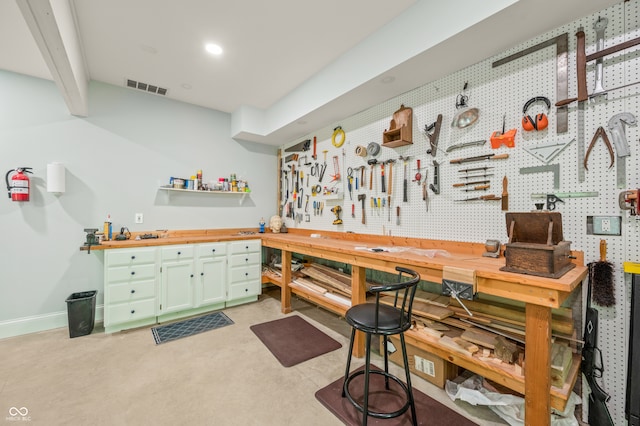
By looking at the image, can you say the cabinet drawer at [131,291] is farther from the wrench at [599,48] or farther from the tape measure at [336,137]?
the wrench at [599,48]

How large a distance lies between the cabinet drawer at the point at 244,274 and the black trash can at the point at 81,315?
1.51 m

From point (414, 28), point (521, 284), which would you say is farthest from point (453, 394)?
point (414, 28)

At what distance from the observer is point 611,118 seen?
63.1 inches

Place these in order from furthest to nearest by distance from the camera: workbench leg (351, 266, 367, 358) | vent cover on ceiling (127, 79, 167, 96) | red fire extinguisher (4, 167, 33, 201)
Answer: vent cover on ceiling (127, 79, 167, 96) → red fire extinguisher (4, 167, 33, 201) → workbench leg (351, 266, 367, 358)

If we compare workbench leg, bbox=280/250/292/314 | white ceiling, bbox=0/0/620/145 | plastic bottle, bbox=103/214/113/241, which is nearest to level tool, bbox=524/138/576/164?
white ceiling, bbox=0/0/620/145

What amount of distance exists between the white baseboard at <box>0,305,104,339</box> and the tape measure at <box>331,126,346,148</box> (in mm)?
3940

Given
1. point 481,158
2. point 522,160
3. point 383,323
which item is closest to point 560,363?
point 383,323

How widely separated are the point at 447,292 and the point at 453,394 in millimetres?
859

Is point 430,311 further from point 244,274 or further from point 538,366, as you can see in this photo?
point 244,274

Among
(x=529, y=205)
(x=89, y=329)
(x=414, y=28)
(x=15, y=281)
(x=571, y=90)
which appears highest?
(x=414, y=28)

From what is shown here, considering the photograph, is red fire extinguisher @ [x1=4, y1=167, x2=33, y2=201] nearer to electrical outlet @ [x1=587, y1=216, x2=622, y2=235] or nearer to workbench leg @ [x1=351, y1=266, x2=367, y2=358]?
workbench leg @ [x1=351, y1=266, x2=367, y2=358]

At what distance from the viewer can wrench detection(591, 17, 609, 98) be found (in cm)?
162

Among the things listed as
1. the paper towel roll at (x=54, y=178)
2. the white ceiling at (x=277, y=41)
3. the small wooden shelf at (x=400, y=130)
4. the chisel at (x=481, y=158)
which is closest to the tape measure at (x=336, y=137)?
the white ceiling at (x=277, y=41)

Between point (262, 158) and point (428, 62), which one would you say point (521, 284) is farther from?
point (262, 158)
